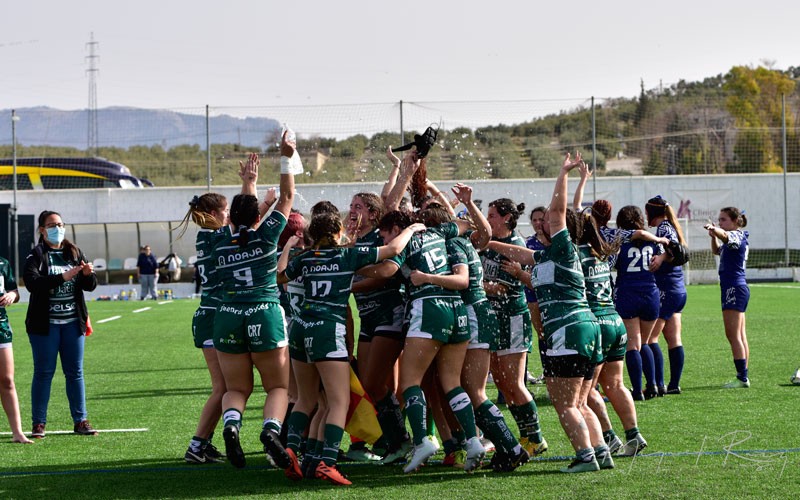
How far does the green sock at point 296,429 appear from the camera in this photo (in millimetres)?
6758

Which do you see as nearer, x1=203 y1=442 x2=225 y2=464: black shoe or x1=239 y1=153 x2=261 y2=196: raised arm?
x1=239 y1=153 x2=261 y2=196: raised arm

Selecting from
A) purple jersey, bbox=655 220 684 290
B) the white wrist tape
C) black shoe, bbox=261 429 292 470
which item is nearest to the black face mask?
the white wrist tape

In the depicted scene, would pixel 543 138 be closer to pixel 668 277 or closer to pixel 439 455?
pixel 668 277

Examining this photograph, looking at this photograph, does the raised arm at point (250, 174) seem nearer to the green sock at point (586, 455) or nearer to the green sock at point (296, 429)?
the green sock at point (296, 429)

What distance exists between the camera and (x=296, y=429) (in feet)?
22.2

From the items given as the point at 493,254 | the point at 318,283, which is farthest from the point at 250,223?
the point at 493,254

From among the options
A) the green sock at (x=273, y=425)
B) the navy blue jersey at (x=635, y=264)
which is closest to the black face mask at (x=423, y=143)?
the green sock at (x=273, y=425)

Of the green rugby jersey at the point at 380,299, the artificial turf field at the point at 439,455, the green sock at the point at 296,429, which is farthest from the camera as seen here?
the green rugby jersey at the point at 380,299

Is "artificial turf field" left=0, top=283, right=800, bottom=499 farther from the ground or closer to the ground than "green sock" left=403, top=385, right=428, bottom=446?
closer to the ground

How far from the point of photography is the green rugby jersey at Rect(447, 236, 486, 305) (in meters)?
6.82

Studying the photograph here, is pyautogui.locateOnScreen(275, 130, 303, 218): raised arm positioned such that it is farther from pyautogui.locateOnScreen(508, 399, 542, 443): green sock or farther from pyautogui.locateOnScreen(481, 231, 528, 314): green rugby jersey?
pyautogui.locateOnScreen(508, 399, 542, 443): green sock

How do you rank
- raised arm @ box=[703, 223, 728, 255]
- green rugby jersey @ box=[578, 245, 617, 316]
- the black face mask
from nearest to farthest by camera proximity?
1. green rugby jersey @ box=[578, 245, 617, 316]
2. the black face mask
3. raised arm @ box=[703, 223, 728, 255]

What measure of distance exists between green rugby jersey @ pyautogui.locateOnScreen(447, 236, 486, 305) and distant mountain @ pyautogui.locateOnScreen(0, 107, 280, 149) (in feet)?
83.3

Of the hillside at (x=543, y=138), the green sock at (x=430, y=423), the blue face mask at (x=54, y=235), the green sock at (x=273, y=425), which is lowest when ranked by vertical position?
the green sock at (x=430, y=423)
